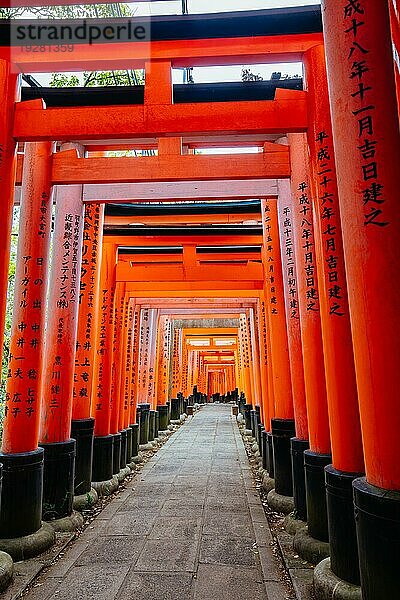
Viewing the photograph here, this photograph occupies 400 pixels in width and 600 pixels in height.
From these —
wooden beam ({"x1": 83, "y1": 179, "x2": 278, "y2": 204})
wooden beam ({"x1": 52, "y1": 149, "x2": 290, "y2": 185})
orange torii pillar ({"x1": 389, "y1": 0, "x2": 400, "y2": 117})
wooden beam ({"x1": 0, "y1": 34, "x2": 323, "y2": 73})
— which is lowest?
orange torii pillar ({"x1": 389, "y1": 0, "x2": 400, "y2": 117})

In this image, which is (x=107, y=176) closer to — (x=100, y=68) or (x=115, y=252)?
(x=100, y=68)

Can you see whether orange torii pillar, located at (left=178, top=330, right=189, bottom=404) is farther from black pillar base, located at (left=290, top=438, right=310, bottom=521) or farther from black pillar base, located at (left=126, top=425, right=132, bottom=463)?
black pillar base, located at (left=290, top=438, right=310, bottom=521)

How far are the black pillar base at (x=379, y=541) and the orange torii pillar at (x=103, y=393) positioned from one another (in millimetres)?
4923

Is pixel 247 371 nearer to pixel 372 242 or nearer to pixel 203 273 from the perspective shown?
pixel 203 273

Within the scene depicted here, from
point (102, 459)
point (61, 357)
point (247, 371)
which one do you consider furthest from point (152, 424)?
point (61, 357)

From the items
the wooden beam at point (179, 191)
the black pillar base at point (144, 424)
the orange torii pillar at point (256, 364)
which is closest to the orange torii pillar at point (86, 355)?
the wooden beam at point (179, 191)

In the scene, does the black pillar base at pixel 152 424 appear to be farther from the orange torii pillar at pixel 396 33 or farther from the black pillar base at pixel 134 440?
the orange torii pillar at pixel 396 33

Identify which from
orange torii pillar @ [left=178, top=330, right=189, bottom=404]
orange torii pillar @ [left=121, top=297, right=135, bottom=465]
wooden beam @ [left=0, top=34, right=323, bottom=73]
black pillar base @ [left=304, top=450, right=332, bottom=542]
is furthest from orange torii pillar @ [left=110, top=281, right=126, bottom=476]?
orange torii pillar @ [left=178, top=330, right=189, bottom=404]

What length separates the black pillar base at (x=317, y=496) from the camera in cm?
383

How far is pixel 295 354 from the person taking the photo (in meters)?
5.13

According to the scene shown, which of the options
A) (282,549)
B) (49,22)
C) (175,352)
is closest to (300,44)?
(49,22)

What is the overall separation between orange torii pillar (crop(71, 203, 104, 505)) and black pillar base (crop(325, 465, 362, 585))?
3635 millimetres

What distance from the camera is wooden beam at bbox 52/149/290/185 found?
455cm

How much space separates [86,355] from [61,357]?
1.03 m
